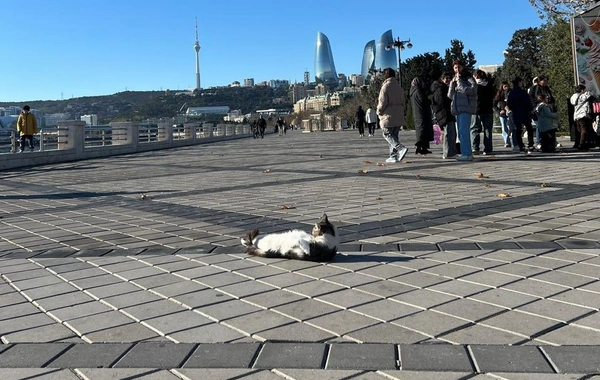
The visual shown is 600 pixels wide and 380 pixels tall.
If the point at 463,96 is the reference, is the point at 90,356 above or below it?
below

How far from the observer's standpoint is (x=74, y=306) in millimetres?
3645

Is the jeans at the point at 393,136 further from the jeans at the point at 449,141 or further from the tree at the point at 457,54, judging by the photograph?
the tree at the point at 457,54

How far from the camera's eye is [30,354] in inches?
112

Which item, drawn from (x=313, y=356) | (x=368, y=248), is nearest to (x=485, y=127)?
(x=368, y=248)

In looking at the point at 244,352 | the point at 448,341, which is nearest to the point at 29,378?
the point at 244,352

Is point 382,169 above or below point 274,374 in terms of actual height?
above

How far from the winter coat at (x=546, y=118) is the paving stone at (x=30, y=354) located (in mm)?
11573

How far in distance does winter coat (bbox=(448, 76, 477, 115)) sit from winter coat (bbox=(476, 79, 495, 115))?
63.6 inches

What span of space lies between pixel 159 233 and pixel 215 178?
19.7 feet

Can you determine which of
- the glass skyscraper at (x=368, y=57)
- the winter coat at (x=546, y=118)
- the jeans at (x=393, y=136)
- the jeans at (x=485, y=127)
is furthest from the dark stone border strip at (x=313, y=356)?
the glass skyscraper at (x=368, y=57)

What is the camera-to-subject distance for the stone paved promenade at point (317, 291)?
→ 2643 millimetres

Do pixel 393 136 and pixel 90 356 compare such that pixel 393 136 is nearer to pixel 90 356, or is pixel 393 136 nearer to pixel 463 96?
pixel 463 96

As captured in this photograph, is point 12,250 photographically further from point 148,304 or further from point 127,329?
point 127,329

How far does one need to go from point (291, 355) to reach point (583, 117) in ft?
39.0
